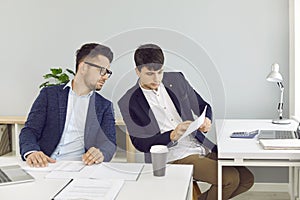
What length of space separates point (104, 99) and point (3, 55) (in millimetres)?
1913

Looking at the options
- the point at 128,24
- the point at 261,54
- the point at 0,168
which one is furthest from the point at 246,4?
the point at 0,168

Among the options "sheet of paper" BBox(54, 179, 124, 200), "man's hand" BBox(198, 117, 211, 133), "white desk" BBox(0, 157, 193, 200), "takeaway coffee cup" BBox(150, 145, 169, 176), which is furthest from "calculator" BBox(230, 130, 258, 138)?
"sheet of paper" BBox(54, 179, 124, 200)

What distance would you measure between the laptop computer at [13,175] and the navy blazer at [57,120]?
0.37 meters

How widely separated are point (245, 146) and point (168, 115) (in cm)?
48

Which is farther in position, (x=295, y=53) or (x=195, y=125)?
(x=295, y=53)

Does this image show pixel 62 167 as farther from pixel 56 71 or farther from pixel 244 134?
pixel 56 71

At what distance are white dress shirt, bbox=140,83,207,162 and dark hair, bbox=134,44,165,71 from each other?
0.13m

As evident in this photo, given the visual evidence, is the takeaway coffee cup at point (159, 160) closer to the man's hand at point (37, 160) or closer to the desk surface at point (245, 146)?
the man's hand at point (37, 160)

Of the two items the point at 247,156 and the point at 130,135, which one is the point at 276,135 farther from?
the point at 130,135

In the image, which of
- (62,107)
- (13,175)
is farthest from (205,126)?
(13,175)

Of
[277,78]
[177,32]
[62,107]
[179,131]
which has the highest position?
[177,32]

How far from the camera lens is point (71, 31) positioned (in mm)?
3918

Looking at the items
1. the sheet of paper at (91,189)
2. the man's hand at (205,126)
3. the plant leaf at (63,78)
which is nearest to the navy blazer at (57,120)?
the man's hand at (205,126)

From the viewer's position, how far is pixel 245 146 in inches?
102
